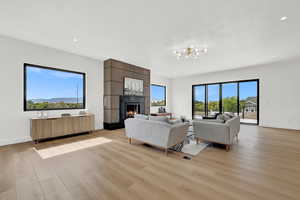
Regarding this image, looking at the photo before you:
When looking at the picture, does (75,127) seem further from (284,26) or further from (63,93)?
(284,26)

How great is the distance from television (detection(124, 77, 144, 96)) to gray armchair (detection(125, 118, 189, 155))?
2558mm

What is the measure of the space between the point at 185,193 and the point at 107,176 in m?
1.21

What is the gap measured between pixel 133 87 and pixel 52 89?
3.13m

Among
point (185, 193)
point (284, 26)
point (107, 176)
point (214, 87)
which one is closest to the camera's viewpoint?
point (185, 193)

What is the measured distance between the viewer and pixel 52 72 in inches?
164

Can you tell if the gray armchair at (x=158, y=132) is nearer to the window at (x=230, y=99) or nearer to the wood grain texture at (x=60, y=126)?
the wood grain texture at (x=60, y=126)

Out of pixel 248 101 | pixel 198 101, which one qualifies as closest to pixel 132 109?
pixel 198 101

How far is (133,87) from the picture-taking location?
6.08 m

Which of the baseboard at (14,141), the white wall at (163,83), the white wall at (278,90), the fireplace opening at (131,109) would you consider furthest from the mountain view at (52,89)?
the white wall at (278,90)

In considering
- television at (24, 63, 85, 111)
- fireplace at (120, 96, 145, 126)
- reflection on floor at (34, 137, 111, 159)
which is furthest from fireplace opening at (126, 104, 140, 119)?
reflection on floor at (34, 137, 111, 159)

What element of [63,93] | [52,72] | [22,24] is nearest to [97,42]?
[22,24]

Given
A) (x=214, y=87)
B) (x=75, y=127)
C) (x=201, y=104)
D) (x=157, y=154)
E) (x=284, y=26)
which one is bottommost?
(x=157, y=154)

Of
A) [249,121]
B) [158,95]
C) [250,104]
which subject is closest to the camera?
[250,104]

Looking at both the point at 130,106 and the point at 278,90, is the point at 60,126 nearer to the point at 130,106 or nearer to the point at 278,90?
the point at 130,106
